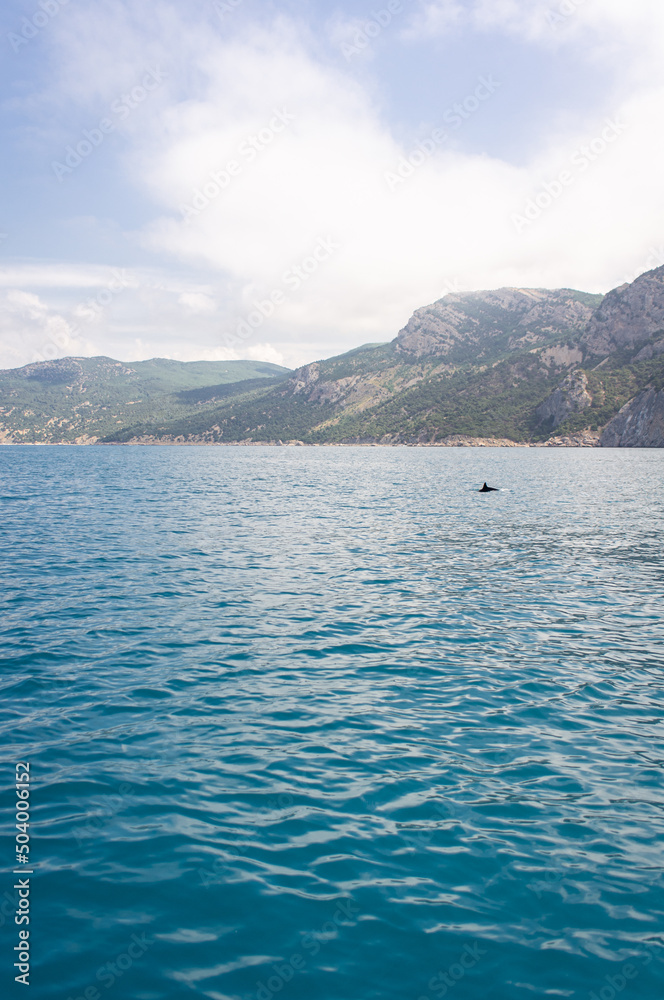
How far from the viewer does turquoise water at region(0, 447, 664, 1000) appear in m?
7.09

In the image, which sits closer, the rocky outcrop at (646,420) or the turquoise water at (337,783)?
the turquoise water at (337,783)

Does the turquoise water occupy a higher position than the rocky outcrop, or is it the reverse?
the rocky outcrop

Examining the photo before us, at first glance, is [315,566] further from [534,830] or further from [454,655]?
[534,830]

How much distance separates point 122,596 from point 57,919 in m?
16.6

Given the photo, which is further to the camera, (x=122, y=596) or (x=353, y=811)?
(x=122, y=596)

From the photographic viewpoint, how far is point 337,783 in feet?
35.1

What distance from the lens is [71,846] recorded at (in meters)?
9.04

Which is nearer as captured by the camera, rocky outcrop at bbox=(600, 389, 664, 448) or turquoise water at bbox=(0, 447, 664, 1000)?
turquoise water at bbox=(0, 447, 664, 1000)

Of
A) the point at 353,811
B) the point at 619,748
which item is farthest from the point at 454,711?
the point at 353,811

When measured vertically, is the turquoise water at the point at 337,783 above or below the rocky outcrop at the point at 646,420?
below

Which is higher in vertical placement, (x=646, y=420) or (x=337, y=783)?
(x=646, y=420)

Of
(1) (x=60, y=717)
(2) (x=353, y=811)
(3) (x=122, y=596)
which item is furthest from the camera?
(3) (x=122, y=596)

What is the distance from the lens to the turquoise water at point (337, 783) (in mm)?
7090

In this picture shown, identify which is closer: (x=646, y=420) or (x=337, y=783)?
(x=337, y=783)
